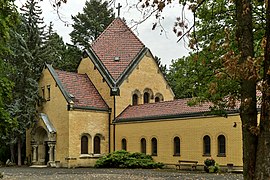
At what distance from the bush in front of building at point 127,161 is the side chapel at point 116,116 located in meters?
1.02

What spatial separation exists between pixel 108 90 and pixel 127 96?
184 centimetres

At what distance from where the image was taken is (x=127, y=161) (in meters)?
32.8

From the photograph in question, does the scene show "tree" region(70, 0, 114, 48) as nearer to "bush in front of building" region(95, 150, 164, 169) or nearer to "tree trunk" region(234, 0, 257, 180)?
"bush in front of building" region(95, 150, 164, 169)

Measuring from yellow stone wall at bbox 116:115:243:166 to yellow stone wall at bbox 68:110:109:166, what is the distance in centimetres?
170

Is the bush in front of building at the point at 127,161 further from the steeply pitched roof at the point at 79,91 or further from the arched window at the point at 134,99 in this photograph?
the arched window at the point at 134,99

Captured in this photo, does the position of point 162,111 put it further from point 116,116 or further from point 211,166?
point 211,166

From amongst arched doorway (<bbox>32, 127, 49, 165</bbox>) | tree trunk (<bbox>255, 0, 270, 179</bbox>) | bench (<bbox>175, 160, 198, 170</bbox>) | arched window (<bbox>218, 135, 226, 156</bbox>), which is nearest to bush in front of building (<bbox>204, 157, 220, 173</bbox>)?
arched window (<bbox>218, 135, 226, 156</bbox>)

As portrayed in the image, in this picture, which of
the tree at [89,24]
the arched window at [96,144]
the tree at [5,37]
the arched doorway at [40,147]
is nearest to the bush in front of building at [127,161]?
the arched window at [96,144]

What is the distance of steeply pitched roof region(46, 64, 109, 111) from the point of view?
36250 mm

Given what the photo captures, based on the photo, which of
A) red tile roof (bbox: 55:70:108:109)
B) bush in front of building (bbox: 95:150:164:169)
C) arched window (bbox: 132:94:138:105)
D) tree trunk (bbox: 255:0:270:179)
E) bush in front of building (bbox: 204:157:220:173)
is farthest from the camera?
arched window (bbox: 132:94:138:105)

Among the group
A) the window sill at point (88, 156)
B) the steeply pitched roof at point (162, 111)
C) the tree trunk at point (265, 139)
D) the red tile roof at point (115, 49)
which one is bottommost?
the window sill at point (88, 156)

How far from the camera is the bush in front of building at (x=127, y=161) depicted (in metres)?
32.3

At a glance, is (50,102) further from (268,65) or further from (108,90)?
(268,65)

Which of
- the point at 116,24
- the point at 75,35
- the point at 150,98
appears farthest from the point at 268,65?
the point at 75,35
